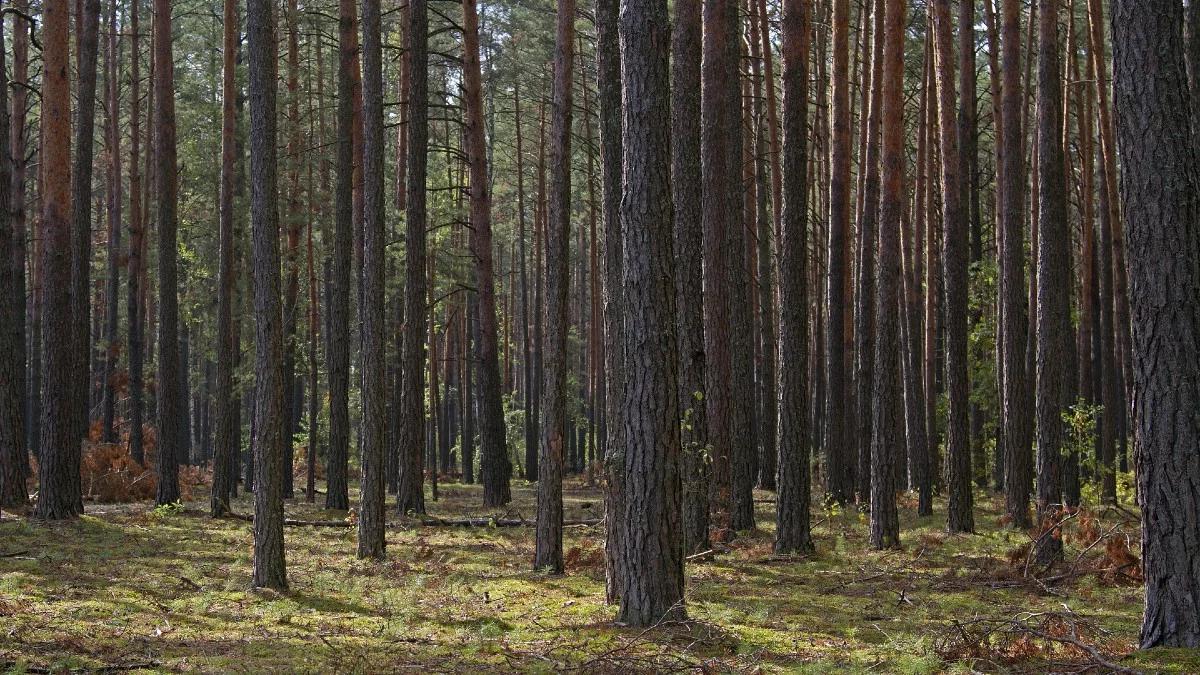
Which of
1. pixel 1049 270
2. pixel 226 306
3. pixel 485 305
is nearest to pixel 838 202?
pixel 1049 270

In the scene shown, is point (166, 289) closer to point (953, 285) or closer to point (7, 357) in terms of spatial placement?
point (7, 357)

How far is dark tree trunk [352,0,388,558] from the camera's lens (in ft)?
40.6

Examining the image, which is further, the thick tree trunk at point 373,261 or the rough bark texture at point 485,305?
the rough bark texture at point 485,305

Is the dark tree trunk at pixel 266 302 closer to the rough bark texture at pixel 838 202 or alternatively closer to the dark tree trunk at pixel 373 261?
the dark tree trunk at pixel 373 261

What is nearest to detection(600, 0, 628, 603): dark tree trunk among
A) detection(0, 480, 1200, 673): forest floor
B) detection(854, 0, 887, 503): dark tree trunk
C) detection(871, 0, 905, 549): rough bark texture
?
detection(0, 480, 1200, 673): forest floor

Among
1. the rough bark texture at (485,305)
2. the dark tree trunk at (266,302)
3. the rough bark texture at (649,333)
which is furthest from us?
the rough bark texture at (485,305)

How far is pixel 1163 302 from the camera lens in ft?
21.8

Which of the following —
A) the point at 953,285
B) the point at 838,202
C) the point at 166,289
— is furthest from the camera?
the point at 166,289

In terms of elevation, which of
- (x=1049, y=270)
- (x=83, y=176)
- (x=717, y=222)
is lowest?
(x=1049, y=270)

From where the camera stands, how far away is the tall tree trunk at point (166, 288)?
18766mm

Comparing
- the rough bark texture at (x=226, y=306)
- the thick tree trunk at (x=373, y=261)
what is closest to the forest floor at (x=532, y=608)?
the thick tree trunk at (x=373, y=261)

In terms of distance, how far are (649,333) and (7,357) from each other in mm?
11435

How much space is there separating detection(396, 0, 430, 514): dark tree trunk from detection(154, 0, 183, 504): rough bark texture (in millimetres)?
3963

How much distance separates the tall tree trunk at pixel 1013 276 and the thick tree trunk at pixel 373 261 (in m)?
7.79
